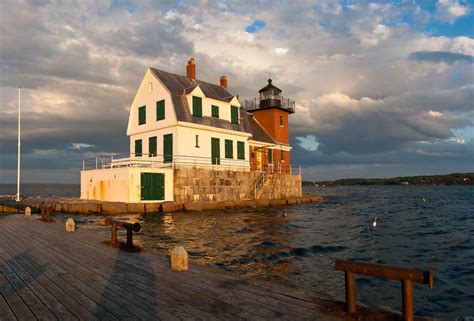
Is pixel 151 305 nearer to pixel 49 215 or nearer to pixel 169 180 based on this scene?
pixel 49 215

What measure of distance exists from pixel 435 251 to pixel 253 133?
2650cm

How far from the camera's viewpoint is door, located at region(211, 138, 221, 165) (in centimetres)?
3322

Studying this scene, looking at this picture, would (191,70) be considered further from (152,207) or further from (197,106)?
(152,207)

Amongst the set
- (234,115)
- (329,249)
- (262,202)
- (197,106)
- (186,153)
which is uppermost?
(197,106)

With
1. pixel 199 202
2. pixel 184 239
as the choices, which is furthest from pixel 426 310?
pixel 199 202

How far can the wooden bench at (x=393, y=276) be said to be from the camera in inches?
183

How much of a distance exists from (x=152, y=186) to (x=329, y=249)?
53.6 feet

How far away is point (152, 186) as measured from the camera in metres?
27.8

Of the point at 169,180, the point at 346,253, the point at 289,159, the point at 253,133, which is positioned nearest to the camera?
the point at 346,253

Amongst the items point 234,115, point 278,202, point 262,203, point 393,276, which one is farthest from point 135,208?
point 393,276

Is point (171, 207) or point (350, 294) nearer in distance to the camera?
point (350, 294)

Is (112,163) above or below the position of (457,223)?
above

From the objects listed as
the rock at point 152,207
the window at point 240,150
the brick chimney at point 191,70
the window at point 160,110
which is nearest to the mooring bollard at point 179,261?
the rock at point 152,207

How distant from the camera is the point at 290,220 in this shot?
82.1ft
